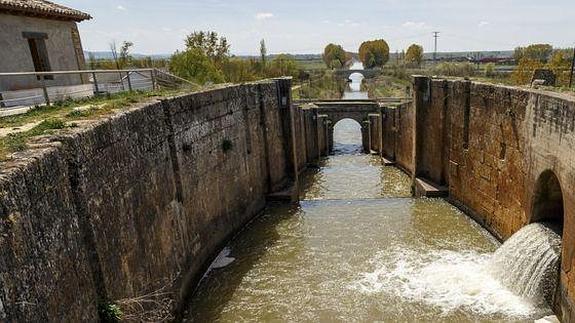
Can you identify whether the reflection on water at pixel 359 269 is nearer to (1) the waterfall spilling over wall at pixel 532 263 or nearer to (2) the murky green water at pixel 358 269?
(2) the murky green water at pixel 358 269

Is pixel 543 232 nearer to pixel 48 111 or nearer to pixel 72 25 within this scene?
pixel 48 111

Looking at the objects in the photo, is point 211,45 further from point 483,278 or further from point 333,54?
point 333,54

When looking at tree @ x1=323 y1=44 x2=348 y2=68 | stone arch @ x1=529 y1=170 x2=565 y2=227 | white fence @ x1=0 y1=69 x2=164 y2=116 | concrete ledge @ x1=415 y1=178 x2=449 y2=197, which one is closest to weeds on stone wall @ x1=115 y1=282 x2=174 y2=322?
white fence @ x1=0 y1=69 x2=164 y2=116

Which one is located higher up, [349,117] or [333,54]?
[333,54]

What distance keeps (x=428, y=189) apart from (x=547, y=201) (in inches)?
245

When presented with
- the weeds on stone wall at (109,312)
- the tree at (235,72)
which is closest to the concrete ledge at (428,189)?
the weeds on stone wall at (109,312)

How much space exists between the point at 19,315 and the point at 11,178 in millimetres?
1408

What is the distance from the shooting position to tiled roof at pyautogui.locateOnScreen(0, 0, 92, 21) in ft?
38.9

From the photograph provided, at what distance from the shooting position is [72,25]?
50.7 ft

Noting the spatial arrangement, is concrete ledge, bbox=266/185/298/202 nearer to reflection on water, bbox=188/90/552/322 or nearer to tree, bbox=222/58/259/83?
reflection on water, bbox=188/90/552/322

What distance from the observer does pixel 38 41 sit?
13617 mm

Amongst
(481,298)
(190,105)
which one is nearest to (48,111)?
(190,105)

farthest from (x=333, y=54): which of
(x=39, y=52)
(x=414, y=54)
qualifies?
(x=39, y=52)

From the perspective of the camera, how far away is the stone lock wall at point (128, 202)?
4.48 meters
